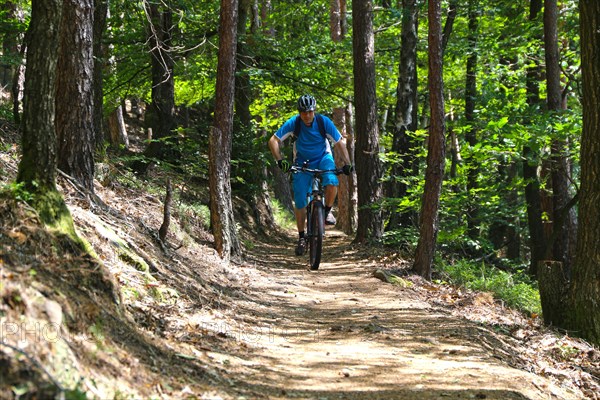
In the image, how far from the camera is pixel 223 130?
32.9 ft

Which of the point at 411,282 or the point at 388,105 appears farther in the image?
the point at 388,105

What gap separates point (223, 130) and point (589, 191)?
5405 millimetres

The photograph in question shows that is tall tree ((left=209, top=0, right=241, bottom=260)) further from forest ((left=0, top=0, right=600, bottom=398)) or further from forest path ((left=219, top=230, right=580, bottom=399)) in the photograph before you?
forest path ((left=219, top=230, right=580, bottom=399))

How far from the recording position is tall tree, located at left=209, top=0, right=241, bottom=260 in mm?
9961

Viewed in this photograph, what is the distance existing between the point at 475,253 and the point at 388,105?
6.77m

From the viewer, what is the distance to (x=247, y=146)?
15.8 m

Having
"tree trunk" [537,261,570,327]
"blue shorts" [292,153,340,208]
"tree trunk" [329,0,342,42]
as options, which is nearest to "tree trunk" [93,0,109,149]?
"blue shorts" [292,153,340,208]

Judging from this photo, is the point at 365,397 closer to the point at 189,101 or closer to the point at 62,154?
the point at 62,154

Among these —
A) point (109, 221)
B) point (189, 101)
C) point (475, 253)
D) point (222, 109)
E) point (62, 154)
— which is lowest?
point (475, 253)

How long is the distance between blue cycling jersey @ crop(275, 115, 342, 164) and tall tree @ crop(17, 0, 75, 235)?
5.80 metres

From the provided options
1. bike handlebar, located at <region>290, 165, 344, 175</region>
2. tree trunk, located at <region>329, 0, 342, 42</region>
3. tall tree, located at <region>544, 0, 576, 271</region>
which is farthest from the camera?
tree trunk, located at <region>329, 0, 342, 42</region>

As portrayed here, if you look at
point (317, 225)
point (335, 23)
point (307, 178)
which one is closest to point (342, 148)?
point (307, 178)

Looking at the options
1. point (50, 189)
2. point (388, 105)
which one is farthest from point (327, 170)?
point (388, 105)

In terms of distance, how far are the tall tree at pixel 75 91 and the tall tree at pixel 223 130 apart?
2825 mm
